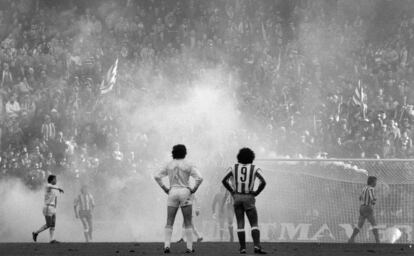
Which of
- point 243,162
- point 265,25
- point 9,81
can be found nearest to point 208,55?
point 265,25

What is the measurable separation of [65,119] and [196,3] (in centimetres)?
746

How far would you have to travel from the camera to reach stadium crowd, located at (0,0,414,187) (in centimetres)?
3003

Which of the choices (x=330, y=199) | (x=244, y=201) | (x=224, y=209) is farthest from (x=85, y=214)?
(x=244, y=201)

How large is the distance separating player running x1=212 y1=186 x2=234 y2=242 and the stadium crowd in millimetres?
4145

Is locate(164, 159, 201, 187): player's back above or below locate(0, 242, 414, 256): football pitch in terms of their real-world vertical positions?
above

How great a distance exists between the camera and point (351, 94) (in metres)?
30.6

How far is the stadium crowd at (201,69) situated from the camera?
1182 inches

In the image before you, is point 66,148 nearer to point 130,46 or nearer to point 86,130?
point 86,130

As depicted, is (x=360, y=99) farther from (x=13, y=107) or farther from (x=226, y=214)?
(x=13, y=107)

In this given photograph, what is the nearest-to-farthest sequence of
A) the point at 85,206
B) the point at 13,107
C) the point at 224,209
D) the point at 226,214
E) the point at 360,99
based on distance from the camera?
1. the point at 226,214
2. the point at 224,209
3. the point at 85,206
4. the point at 360,99
5. the point at 13,107

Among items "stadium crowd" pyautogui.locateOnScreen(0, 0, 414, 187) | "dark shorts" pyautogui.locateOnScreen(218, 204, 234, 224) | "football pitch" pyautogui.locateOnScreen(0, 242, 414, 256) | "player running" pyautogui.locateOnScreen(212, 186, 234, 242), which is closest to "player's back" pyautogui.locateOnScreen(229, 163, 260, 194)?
"football pitch" pyautogui.locateOnScreen(0, 242, 414, 256)

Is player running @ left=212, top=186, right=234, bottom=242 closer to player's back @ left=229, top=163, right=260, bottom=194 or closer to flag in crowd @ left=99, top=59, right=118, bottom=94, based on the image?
flag in crowd @ left=99, top=59, right=118, bottom=94

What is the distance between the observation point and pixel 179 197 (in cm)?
1491

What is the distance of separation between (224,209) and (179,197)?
11.9 metres
